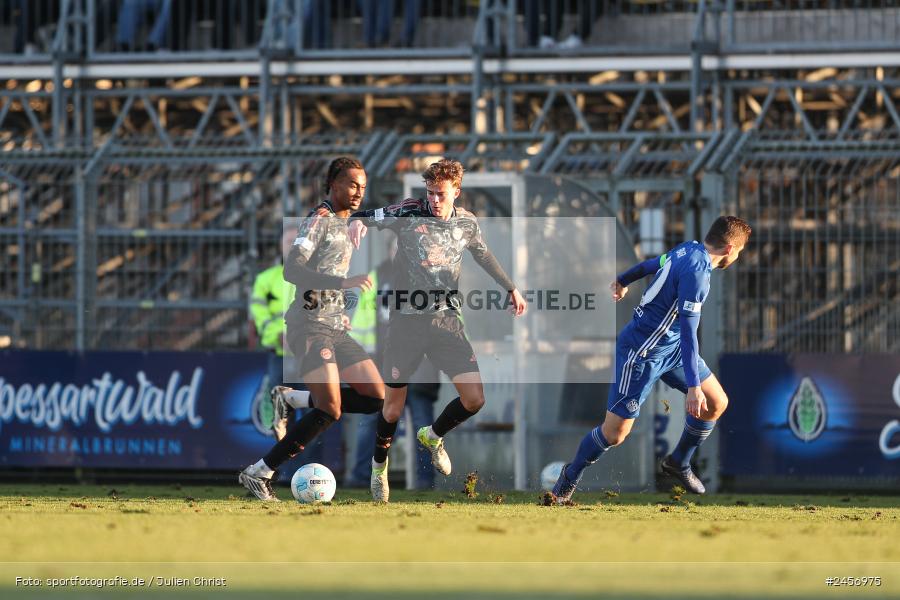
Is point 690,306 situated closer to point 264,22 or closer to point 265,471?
point 265,471

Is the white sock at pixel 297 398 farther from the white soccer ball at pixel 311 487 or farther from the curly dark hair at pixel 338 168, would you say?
the curly dark hair at pixel 338 168

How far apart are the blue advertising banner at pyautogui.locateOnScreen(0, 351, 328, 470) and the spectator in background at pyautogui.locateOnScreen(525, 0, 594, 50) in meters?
8.56

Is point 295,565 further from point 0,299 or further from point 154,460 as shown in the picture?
point 0,299

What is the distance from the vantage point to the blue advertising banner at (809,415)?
46.9 feet

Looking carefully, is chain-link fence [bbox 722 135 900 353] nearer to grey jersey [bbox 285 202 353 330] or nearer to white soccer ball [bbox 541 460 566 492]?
white soccer ball [bbox 541 460 566 492]

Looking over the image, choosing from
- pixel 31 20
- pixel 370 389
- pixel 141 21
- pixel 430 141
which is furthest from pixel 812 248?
pixel 31 20

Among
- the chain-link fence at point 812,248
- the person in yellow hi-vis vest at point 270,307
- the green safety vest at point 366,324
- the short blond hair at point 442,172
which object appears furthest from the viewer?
the chain-link fence at point 812,248

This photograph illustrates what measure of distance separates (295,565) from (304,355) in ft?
12.6

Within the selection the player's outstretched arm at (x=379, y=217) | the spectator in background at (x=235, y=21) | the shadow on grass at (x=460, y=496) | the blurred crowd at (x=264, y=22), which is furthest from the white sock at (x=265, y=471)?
the spectator in background at (x=235, y=21)

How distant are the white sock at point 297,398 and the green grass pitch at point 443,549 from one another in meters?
0.85

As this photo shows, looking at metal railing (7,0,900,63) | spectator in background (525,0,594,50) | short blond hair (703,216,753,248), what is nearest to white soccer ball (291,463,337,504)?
short blond hair (703,216,753,248)

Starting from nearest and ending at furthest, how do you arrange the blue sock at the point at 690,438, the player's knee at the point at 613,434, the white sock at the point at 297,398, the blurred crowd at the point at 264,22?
the player's knee at the point at 613,434
the blue sock at the point at 690,438
the white sock at the point at 297,398
the blurred crowd at the point at 264,22

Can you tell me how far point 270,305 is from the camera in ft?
46.9

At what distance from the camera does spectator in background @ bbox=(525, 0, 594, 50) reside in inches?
865
